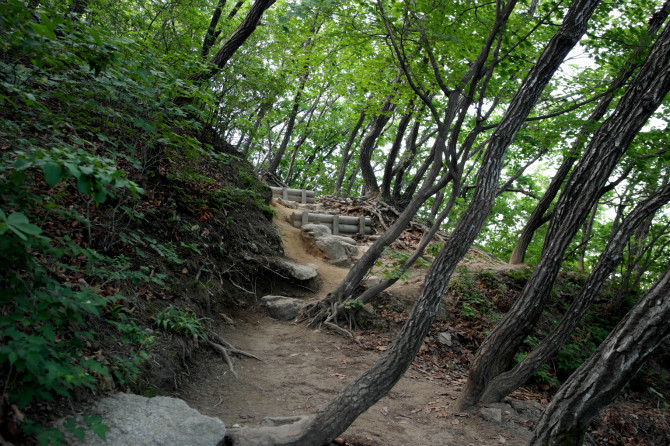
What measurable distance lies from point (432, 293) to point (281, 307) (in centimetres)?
383

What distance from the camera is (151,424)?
2.74 metres

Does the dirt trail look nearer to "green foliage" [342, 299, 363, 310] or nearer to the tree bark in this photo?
"green foliage" [342, 299, 363, 310]

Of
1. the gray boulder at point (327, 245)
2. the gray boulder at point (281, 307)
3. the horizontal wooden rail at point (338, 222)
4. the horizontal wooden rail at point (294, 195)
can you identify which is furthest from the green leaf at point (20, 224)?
the horizontal wooden rail at point (294, 195)

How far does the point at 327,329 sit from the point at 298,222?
5284 mm

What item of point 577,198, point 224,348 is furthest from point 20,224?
point 577,198

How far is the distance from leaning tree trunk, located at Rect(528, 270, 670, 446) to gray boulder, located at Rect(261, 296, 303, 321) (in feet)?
16.2

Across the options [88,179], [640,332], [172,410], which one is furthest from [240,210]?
[640,332]

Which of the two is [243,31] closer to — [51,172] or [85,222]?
[85,222]

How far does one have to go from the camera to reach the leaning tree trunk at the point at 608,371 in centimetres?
262

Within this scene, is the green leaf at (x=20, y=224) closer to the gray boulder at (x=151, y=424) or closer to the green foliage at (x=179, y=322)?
the gray boulder at (x=151, y=424)

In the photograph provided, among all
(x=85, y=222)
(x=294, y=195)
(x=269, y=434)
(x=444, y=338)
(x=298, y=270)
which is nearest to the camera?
(x=269, y=434)

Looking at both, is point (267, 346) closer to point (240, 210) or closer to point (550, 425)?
point (240, 210)

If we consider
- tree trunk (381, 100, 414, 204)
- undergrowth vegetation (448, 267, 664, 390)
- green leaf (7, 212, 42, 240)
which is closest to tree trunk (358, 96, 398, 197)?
tree trunk (381, 100, 414, 204)

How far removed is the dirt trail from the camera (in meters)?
4.12
